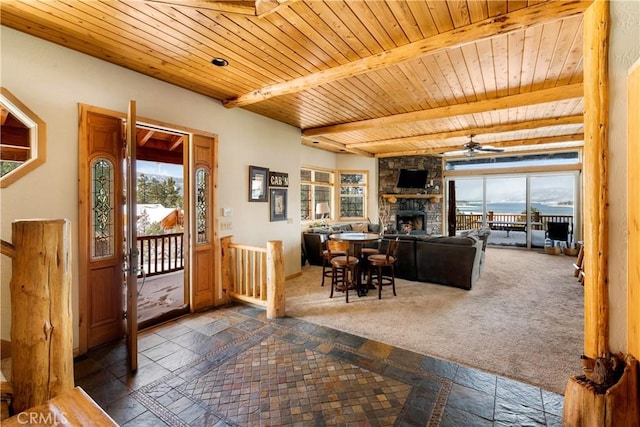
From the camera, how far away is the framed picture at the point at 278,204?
4.84m

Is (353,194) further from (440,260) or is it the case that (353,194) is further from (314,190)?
(440,260)

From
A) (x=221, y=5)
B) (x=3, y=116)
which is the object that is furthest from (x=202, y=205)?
(x=3, y=116)

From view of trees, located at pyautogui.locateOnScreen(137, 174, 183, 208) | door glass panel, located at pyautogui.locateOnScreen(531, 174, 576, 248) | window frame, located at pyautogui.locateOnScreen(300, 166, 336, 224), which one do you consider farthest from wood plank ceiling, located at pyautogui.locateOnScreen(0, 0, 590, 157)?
door glass panel, located at pyautogui.locateOnScreen(531, 174, 576, 248)

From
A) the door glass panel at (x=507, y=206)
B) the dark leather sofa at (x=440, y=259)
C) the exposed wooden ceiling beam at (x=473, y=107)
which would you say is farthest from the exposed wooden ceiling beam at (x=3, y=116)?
the door glass panel at (x=507, y=206)

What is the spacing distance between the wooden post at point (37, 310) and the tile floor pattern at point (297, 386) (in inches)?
30.6

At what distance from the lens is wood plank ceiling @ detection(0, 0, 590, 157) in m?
2.09

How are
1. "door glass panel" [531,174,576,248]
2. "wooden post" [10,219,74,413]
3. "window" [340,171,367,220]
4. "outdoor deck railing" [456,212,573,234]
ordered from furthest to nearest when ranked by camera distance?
"outdoor deck railing" [456,212,573,234] < "window" [340,171,367,220] < "door glass panel" [531,174,576,248] < "wooden post" [10,219,74,413]

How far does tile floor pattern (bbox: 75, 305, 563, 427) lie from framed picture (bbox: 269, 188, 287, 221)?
2.31 m

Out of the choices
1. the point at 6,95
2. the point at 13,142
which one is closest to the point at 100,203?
the point at 6,95

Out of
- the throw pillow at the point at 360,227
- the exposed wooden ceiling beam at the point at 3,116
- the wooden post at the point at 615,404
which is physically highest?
the exposed wooden ceiling beam at the point at 3,116

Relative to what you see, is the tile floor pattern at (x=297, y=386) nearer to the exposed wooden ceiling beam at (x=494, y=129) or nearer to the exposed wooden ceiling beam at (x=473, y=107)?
the exposed wooden ceiling beam at (x=473, y=107)

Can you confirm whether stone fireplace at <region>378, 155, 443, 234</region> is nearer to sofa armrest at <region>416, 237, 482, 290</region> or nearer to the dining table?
sofa armrest at <region>416, 237, 482, 290</region>

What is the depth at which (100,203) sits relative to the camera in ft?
9.43

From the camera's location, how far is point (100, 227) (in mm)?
2867
